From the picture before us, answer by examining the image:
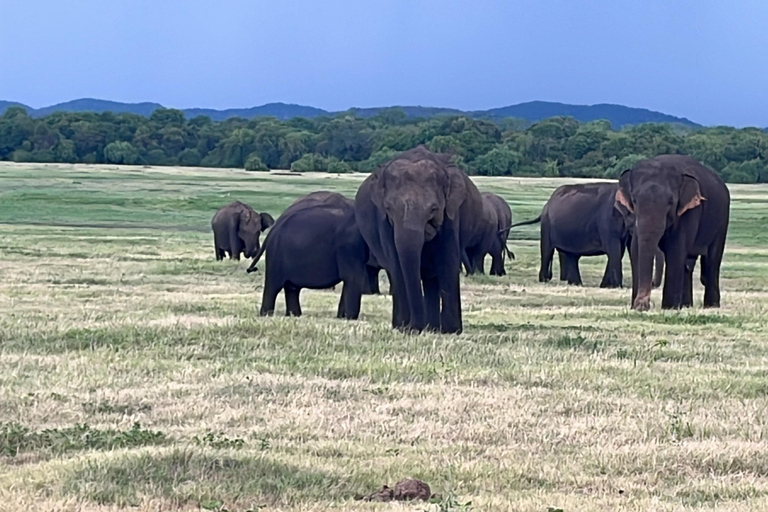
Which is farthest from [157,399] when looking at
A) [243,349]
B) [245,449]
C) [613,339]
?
[613,339]

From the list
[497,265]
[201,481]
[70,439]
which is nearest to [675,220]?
[497,265]

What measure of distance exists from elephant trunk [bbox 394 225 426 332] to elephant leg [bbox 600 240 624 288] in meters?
11.3

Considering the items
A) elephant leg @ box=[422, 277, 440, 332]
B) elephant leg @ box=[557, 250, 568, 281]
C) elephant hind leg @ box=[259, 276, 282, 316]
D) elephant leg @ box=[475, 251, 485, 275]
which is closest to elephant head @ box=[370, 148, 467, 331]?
elephant leg @ box=[422, 277, 440, 332]

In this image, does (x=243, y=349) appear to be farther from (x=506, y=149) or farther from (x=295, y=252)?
(x=506, y=149)

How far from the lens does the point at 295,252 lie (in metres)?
16.5

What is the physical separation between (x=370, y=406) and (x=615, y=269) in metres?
15.6

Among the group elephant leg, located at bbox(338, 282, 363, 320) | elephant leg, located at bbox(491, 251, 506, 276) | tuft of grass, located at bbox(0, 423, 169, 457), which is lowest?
elephant leg, located at bbox(491, 251, 506, 276)

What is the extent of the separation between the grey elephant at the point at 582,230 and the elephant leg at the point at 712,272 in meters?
5.33

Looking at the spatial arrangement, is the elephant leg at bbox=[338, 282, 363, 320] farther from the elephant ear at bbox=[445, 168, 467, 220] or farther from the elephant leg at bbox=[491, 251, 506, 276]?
the elephant leg at bbox=[491, 251, 506, 276]

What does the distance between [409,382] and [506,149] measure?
256ft

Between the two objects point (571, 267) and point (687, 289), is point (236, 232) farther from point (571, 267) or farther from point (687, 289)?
point (687, 289)

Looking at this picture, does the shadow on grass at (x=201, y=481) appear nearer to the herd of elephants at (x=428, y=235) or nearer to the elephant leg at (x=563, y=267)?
the herd of elephants at (x=428, y=235)

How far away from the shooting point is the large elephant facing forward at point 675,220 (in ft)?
57.3

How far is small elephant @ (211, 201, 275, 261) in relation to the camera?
1206 inches
